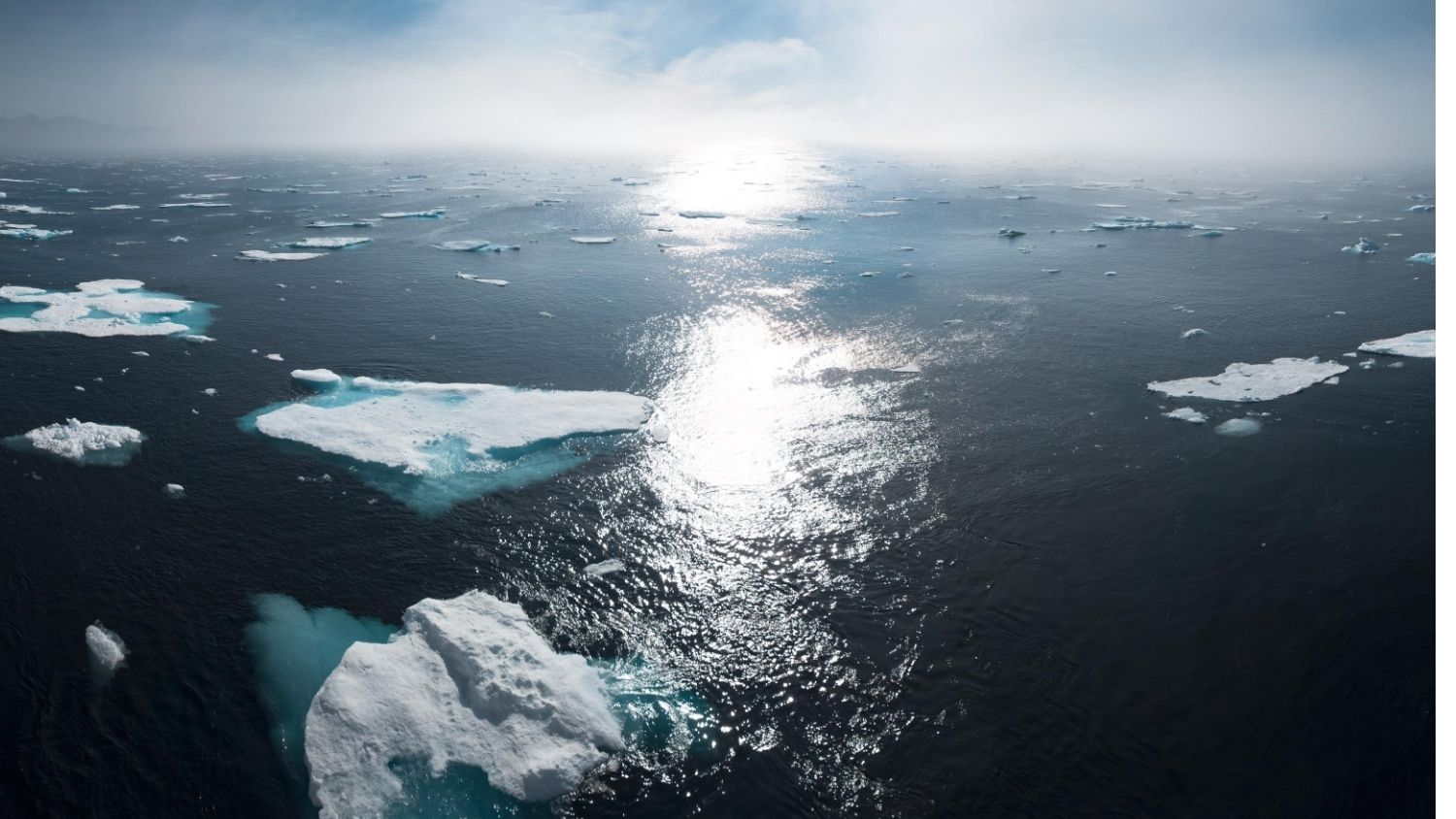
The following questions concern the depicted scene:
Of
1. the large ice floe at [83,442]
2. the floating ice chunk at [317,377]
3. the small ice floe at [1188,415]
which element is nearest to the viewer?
the large ice floe at [83,442]

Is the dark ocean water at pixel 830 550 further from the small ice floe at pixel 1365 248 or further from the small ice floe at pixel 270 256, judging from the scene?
the small ice floe at pixel 1365 248

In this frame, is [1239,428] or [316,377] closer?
[1239,428]

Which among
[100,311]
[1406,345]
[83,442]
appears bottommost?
[83,442]

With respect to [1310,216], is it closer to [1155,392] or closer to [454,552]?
[1155,392]

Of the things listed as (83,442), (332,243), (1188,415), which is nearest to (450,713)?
(83,442)

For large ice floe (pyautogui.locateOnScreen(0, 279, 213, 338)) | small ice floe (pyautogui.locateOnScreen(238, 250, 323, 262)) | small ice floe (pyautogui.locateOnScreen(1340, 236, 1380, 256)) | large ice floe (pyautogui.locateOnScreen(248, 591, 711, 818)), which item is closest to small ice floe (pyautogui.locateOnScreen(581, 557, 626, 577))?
large ice floe (pyautogui.locateOnScreen(248, 591, 711, 818))

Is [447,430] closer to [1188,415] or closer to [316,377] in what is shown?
[316,377]

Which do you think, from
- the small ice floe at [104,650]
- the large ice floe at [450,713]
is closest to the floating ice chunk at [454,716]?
the large ice floe at [450,713]
